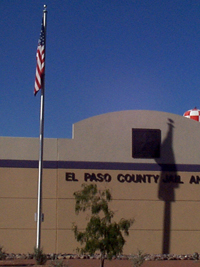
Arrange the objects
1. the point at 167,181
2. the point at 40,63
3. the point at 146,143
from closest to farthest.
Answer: the point at 40,63
the point at 167,181
the point at 146,143

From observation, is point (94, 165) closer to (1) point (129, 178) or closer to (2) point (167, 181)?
(1) point (129, 178)

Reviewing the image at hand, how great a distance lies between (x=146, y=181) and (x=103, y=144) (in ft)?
8.47

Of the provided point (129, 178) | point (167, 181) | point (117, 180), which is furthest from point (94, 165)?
point (167, 181)

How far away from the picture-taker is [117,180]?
1873 cm

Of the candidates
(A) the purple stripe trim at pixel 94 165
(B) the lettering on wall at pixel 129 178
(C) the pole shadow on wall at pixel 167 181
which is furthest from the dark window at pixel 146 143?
(B) the lettering on wall at pixel 129 178

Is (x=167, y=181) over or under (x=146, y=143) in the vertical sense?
under

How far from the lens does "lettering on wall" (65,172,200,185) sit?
18.5 m

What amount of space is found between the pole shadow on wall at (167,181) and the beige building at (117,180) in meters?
0.04

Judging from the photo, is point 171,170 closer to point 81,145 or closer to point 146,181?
point 146,181

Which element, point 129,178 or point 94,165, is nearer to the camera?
point 94,165

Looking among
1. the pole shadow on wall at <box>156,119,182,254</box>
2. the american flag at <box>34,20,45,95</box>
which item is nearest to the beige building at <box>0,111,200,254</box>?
the pole shadow on wall at <box>156,119,182,254</box>

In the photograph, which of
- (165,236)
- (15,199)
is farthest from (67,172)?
(165,236)

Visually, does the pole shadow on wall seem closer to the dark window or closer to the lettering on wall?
the lettering on wall

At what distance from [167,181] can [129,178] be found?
1768 mm
